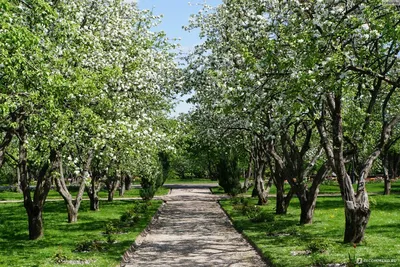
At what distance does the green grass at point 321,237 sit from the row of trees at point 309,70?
1.09 meters

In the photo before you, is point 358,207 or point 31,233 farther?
point 31,233

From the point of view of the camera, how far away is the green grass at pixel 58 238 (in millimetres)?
15280

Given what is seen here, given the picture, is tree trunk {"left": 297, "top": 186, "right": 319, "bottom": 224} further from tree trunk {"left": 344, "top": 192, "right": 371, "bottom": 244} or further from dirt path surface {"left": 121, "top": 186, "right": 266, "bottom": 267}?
tree trunk {"left": 344, "top": 192, "right": 371, "bottom": 244}

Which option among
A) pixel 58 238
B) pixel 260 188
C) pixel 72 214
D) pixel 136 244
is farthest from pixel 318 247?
pixel 260 188

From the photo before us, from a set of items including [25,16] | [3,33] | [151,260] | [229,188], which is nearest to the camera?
[3,33]

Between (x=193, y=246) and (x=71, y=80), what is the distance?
799 centimetres

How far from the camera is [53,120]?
528 inches

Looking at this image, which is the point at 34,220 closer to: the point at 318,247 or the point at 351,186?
the point at 318,247

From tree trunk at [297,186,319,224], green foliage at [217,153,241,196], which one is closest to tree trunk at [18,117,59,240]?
tree trunk at [297,186,319,224]

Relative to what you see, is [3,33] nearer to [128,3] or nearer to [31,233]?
[31,233]

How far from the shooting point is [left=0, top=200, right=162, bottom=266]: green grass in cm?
1528

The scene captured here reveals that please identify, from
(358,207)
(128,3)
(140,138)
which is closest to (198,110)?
(128,3)

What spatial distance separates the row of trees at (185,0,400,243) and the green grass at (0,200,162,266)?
20.3 ft

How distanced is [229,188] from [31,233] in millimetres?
29307
